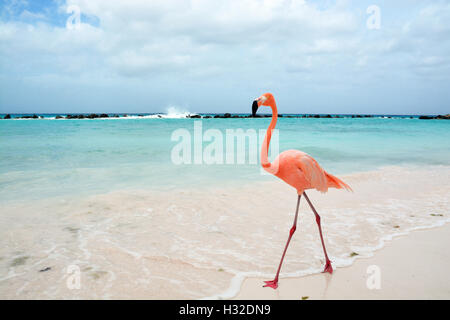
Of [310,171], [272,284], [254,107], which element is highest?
[254,107]

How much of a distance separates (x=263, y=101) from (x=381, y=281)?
2.23m

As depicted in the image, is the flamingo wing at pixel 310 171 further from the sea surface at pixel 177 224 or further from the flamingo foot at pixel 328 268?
the sea surface at pixel 177 224

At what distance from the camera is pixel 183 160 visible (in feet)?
34.3

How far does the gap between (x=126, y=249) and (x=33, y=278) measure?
1.02m

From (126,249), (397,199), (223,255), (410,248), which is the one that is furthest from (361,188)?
(126,249)

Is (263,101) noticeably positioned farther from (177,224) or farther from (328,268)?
(177,224)

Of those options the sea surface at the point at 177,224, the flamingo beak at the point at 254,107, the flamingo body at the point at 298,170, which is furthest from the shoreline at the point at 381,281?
the flamingo beak at the point at 254,107

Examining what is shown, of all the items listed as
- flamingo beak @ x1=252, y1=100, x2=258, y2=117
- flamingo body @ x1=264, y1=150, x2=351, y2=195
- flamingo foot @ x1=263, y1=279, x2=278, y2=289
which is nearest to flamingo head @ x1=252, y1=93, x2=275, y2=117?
flamingo beak @ x1=252, y1=100, x2=258, y2=117

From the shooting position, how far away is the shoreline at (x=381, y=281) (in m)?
2.70

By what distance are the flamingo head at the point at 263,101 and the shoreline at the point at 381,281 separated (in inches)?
69.2

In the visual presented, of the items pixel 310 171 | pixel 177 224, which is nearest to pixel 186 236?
pixel 177 224

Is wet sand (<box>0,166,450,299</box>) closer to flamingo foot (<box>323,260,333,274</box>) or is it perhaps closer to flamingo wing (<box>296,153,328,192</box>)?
flamingo foot (<box>323,260,333,274</box>)

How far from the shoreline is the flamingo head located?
1.76 metres

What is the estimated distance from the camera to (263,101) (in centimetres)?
276
